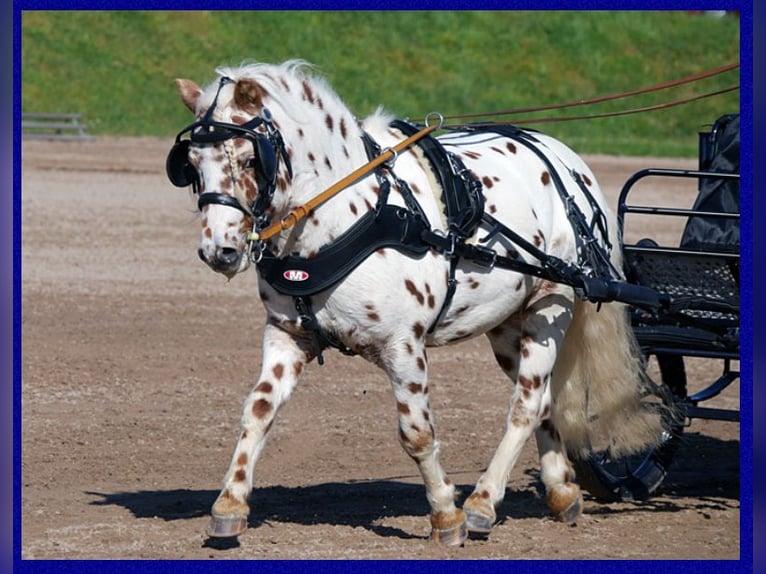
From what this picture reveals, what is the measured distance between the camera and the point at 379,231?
5.01 meters

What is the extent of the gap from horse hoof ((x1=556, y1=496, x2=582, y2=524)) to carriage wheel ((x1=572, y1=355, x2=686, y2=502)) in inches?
14.9

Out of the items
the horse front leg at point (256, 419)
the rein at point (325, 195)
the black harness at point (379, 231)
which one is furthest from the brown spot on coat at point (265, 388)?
the rein at point (325, 195)

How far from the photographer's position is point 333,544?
5.34 m

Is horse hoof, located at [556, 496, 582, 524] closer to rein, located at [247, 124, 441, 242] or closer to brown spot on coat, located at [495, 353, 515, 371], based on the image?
brown spot on coat, located at [495, 353, 515, 371]

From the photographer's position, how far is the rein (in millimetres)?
4762

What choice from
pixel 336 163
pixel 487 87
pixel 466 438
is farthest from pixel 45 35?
pixel 336 163

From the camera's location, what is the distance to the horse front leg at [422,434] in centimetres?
514

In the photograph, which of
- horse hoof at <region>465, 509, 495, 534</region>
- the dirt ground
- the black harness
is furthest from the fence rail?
horse hoof at <region>465, 509, 495, 534</region>

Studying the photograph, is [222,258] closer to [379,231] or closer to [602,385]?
[379,231]

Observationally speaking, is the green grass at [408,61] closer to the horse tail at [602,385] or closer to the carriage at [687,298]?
the carriage at [687,298]

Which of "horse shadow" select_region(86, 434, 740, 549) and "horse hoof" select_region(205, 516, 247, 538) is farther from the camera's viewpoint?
"horse shadow" select_region(86, 434, 740, 549)

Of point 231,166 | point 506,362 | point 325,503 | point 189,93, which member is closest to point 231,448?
point 325,503

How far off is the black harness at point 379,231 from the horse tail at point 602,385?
0.43 meters

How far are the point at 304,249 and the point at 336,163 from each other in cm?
36
